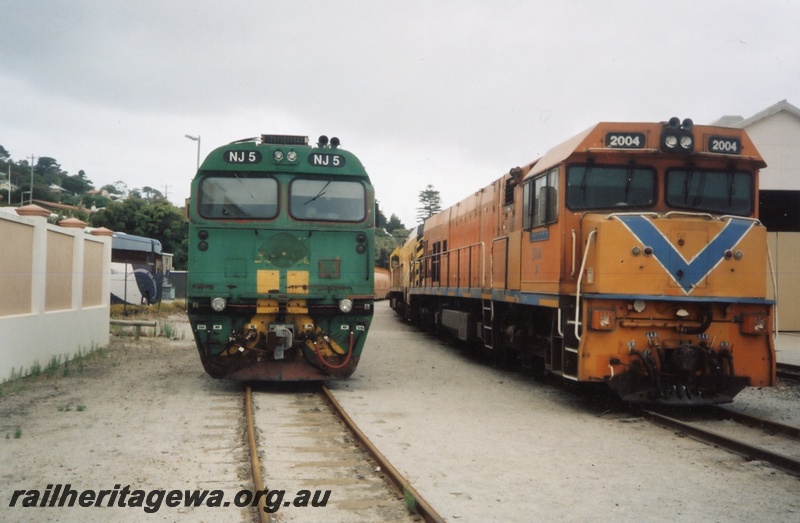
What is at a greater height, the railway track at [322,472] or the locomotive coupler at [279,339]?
the locomotive coupler at [279,339]

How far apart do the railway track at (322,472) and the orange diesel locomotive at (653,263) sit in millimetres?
2919

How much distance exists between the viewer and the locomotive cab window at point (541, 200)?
9062 millimetres

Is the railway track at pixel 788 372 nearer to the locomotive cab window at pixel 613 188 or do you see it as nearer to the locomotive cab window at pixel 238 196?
the locomotive cab window at pixel 613 188

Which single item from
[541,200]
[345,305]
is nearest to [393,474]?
[345,305]

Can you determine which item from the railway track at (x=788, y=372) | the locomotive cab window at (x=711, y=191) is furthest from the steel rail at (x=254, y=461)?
the railway track at (x=788, y=372)

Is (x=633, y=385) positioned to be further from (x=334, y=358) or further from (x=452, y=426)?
(x=334, y=358)

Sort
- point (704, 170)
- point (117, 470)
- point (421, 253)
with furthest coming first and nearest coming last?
point (421, 253)
point (704, 170)
point (117, 470)

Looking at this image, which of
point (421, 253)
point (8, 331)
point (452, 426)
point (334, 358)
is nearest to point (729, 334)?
point (452, 426)

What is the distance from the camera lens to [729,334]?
27.0ft

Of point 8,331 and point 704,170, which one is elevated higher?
point 704,170

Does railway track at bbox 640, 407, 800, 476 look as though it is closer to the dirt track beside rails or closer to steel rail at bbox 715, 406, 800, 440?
steel rail at bbox 715, 406, 800, 440

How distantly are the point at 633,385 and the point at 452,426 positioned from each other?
211 centimetres

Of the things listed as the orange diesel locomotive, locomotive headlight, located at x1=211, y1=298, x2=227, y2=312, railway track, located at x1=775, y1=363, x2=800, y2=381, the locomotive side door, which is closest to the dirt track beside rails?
the orange diesel locomotive

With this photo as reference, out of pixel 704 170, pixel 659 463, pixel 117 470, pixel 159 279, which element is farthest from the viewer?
pixel 159 279
